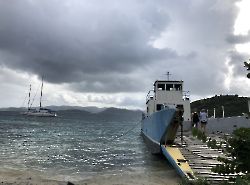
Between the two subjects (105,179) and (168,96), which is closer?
(105,179)

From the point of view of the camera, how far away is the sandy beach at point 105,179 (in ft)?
45.4

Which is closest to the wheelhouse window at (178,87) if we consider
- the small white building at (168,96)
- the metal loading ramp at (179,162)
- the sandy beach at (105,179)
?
the small white building at (168,96)

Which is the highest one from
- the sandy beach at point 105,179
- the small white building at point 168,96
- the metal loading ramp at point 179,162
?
the small white building at point 168,96

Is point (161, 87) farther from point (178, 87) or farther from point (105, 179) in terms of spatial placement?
point (105, 179)

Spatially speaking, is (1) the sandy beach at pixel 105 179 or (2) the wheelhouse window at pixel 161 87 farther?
(2) the wheelhouse window at pixel 161 87

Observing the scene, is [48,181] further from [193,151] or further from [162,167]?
[193,151]

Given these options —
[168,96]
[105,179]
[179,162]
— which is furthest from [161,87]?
[105,179]

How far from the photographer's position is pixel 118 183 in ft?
45.6

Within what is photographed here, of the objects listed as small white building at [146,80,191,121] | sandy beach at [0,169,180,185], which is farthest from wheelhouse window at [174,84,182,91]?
sandy beach at [0,169,180,185]

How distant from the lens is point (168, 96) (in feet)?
97.3

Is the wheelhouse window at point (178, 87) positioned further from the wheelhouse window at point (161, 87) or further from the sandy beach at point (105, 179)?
the sandy beach at point (105, 179)

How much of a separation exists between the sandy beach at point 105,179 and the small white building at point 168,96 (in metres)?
13.0

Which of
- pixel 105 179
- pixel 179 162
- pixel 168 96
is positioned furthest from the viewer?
pixel 168 96

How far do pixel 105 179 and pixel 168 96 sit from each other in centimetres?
1593
